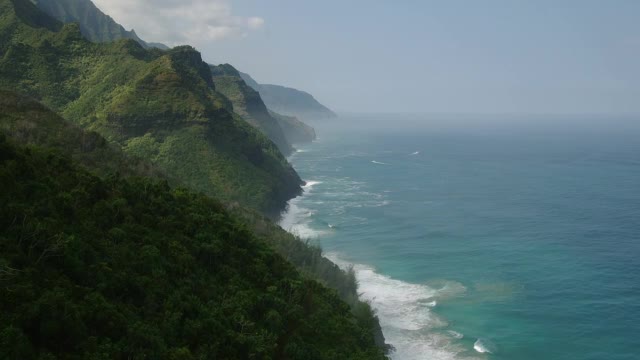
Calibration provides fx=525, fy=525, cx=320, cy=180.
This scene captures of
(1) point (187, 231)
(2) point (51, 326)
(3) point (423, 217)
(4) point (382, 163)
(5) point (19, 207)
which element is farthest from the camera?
(4) point (382, 163)

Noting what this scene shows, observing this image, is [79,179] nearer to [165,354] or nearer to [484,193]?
[165,354]

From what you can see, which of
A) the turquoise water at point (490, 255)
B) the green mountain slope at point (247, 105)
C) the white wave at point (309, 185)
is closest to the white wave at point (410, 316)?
the turquoise water at point (490, 255)

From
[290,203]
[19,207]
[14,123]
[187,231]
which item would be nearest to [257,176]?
[290,203]

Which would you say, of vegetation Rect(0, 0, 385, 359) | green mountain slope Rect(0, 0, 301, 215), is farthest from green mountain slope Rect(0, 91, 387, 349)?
green mountain slope Rect(0, 0, 301, 215)

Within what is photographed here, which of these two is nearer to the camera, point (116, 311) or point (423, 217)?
point (116, 311)

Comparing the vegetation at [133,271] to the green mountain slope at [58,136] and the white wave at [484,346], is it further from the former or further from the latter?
the white wave at [484,346]
